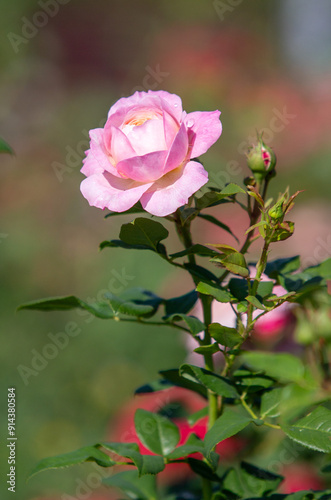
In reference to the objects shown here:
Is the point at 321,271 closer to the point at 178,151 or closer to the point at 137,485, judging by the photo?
the point at 178,151

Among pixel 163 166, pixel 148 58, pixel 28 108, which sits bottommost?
pixel 163 166

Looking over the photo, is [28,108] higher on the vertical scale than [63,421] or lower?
higher

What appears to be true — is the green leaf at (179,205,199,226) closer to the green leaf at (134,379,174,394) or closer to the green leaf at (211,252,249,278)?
the green leaf at (211,252,249,278)

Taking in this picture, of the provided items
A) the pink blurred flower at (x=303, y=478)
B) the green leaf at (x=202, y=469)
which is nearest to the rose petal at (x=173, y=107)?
the green leaf at (x=202, y=469)

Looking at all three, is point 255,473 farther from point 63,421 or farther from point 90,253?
point 90,253

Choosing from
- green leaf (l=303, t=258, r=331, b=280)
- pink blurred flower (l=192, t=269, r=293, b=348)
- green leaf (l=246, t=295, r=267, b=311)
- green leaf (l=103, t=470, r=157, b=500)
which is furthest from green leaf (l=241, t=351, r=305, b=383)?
pink blurred flower (l=192, t=269, r=293, b=348)

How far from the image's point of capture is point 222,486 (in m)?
0.65

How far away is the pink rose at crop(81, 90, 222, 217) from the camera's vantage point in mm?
520

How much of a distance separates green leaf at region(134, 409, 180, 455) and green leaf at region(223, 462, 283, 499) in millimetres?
73

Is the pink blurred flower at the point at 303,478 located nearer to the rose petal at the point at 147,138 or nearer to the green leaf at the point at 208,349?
the green leaf at the point at 208,349

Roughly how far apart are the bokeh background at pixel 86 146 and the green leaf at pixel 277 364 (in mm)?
625

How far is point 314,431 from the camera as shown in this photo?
525mm

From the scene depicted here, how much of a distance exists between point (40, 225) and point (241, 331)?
234 centimetres

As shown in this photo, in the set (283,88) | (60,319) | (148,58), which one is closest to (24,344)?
(60,319)
